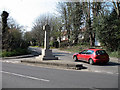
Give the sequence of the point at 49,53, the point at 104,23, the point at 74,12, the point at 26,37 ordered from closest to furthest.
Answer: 1. the point at 49,53
2. the point at 104,23
3. the point at 26,37
4. the point at 74,12

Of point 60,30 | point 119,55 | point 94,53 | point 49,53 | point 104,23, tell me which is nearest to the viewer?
point 94,53

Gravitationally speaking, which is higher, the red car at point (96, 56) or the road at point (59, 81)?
the red car at point (96, 56)

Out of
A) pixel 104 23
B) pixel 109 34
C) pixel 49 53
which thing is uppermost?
pixel 104 23

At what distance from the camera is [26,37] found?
27828mm

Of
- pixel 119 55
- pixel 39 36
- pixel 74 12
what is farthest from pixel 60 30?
pixel 119 55

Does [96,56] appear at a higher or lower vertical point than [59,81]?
higher

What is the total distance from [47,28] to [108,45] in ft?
35.3

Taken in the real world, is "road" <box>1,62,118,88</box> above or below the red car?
below

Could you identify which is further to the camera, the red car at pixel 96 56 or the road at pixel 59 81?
the red car at pixel 96 56

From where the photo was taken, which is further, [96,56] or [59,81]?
[96,56]

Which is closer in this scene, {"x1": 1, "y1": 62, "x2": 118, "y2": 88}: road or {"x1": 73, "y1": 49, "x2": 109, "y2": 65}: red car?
{"x1": 1, "y1": 62, "x2": 118, "y2": 88}: road

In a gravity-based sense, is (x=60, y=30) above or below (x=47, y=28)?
above

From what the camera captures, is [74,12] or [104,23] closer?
[104,23]

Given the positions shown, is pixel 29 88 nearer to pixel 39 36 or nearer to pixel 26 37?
pixel 26 37
